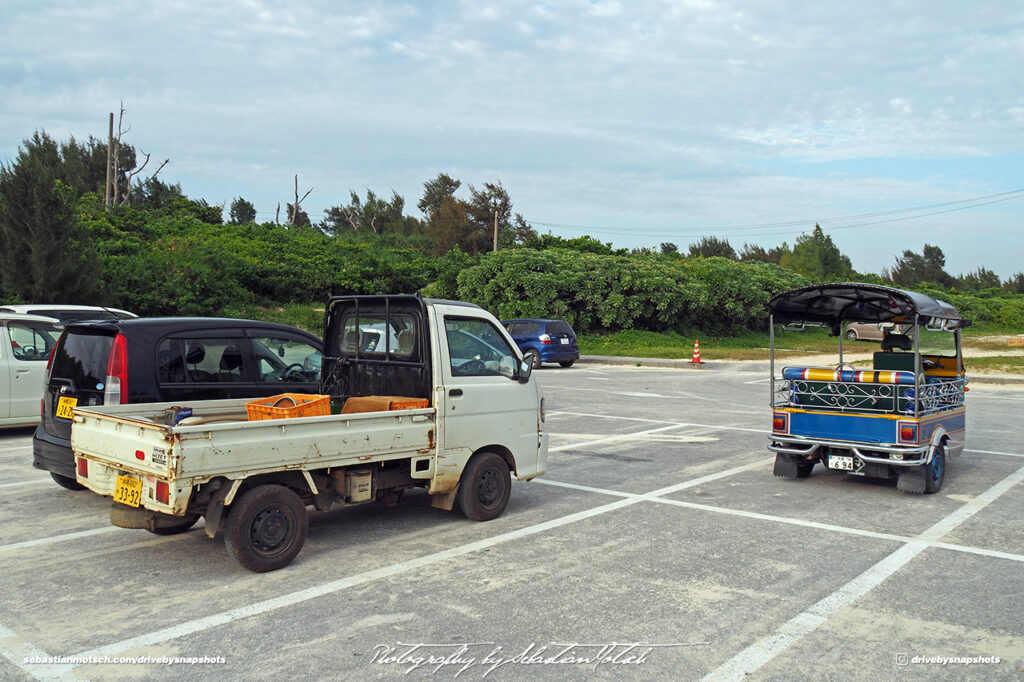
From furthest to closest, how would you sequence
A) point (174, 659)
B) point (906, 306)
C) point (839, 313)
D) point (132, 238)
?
point (132, 238) < point (839, 313) < point (906, 306) < point (174, 659)

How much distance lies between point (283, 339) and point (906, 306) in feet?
21.7

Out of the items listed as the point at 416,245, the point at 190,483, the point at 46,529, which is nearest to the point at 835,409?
the point at 190,483

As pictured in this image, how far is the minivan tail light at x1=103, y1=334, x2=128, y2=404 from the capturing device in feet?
24.3

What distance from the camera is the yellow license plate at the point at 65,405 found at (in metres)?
7.80

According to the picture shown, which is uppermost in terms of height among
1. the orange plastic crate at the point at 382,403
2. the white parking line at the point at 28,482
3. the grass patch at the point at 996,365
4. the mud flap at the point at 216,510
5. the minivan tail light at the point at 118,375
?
the minivan tail light at the point at 118,375

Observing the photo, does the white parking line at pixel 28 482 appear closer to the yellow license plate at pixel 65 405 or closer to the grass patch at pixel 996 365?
the yellow license plate at pixel 65 405

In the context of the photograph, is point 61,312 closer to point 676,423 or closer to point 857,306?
point 676,423

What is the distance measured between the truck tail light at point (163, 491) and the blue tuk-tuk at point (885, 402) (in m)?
6.33

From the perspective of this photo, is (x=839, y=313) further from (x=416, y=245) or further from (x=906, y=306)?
(x=416, y=245)

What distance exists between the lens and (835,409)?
349 inches

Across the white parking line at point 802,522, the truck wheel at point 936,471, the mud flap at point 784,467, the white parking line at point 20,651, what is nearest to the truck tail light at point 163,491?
the white parking line at point 20,651

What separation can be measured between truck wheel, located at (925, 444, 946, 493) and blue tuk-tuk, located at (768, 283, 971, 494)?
0.4 inches

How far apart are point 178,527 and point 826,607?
4.76 m

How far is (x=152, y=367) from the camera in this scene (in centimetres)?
764
